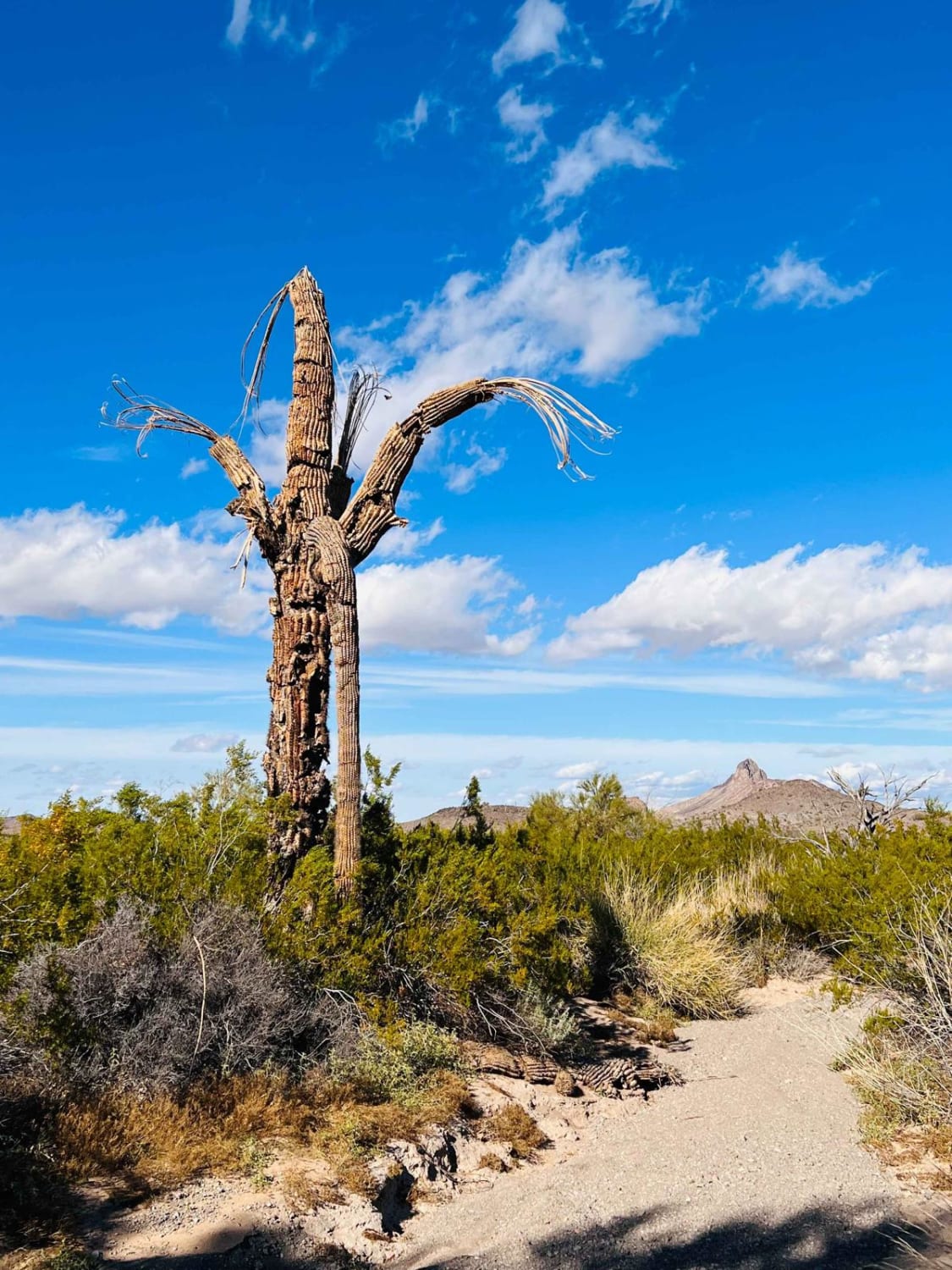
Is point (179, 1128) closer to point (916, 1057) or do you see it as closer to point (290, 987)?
point (290, 987)

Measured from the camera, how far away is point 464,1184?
6.02 meters

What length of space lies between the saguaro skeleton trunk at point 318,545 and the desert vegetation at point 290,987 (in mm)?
369

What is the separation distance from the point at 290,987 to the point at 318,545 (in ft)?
12.2

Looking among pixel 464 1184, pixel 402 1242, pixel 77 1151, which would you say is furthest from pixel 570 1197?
pixel 77 1151

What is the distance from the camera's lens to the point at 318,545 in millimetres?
8617

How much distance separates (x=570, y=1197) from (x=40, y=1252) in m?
2.91

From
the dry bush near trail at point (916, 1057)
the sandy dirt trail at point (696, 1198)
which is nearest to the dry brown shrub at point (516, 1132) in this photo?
the sandy dirt trail at point (696, 1198)

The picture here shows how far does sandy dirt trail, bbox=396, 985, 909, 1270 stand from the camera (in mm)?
4965

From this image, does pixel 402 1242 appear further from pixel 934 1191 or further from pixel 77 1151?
pixel 934 1191

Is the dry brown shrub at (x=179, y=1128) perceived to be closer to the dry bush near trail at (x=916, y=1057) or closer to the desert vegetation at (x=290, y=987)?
the desert vegetation at (x=290, y=987)

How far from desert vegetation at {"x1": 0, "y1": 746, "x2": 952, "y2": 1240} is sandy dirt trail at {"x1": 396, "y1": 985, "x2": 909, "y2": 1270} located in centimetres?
54

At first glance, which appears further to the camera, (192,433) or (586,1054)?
(192,433)

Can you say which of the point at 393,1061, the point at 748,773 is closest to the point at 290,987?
the point at 393,1061

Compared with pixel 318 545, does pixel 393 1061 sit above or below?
below
